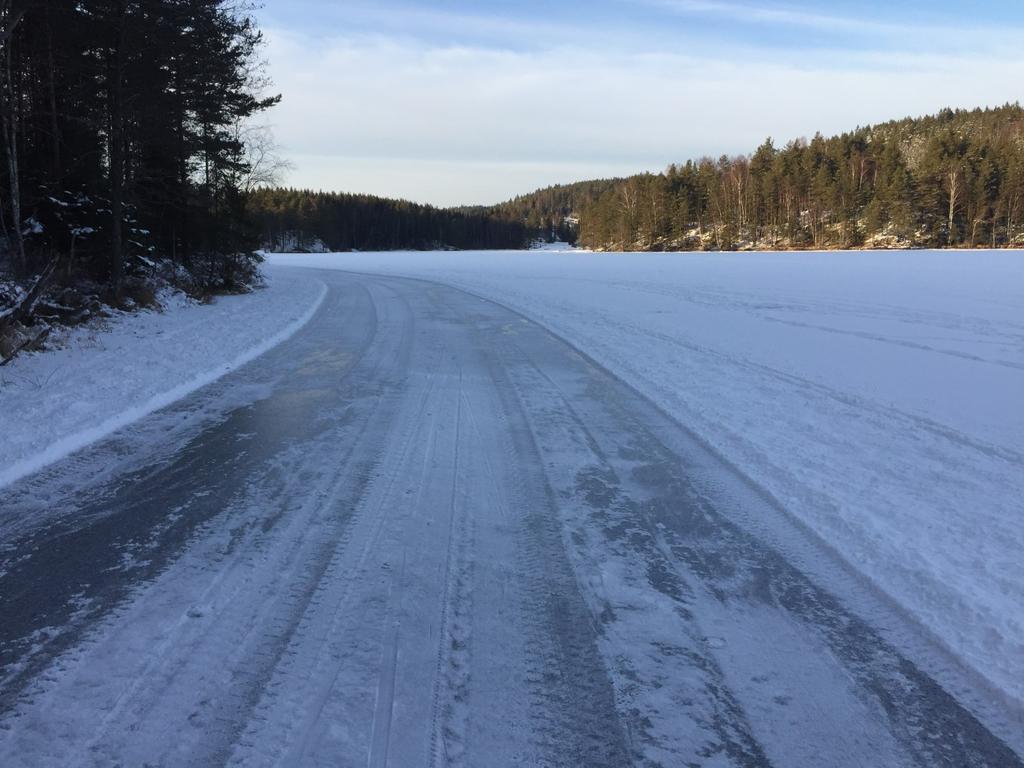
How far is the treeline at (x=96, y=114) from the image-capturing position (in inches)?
520

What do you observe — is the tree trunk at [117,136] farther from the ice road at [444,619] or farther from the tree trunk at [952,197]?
the tree trunk at [952,197]

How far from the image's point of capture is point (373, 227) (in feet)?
437

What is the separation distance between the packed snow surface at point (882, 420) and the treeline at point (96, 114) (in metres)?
10.2

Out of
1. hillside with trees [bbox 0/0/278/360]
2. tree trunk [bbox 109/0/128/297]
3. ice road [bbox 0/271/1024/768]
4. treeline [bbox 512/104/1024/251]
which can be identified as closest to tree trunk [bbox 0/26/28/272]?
hillside with trees [bbox 0/0/278/360]

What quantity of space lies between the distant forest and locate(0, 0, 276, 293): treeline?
6.60 meters

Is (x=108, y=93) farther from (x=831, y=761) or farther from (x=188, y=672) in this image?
(x=831, y=761)

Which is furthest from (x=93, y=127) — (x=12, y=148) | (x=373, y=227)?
(x=373, y=227)

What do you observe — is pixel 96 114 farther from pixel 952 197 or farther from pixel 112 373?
pixel 952 197

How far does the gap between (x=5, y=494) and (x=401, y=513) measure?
287 centimetres

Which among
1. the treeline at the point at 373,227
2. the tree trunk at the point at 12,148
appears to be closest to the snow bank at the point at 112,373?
the tree trunk at the point at 12,148

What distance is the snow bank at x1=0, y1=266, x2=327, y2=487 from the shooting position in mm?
5477

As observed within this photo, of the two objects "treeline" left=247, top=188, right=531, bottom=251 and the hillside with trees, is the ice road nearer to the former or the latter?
the hillside with trees

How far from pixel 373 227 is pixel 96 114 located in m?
124

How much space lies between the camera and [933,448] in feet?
17.5
